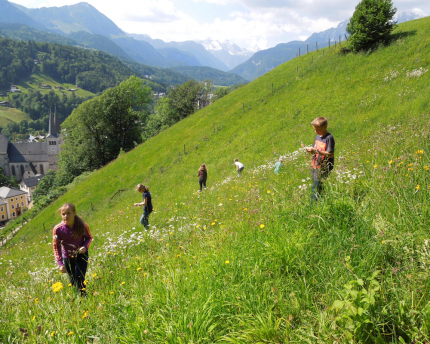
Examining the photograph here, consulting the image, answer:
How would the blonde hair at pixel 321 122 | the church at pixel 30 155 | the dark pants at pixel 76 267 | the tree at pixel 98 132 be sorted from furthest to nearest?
1. the church at pixel 30 155
2. the tree at pixel 98 132
3. the blonde hair at pixel 321 122
4. the dark pants at pixel 76 267

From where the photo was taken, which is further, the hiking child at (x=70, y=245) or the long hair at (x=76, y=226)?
the long hair at (x=76, y=226)

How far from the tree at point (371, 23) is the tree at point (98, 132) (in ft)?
A: 135

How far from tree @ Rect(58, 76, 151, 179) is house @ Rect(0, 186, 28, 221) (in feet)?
242

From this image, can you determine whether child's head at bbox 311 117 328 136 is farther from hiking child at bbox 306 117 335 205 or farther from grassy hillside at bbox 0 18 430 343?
grassy hillside at bbox 0 18 430 343

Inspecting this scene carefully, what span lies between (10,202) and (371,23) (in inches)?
5251

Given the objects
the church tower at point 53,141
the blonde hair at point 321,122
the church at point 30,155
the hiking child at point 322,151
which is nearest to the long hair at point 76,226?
the hiking child at point 322,151

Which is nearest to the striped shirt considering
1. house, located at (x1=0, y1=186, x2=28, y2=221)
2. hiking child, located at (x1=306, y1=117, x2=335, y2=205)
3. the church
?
hiking child, located at (x1=306, y1=117, x2=335, y2=205)

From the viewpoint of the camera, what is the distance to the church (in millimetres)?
143000

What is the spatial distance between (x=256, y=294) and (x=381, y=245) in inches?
61.9

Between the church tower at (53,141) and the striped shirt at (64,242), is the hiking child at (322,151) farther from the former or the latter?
the church tower at (53,141)

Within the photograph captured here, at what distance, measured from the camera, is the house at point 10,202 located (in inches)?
3963

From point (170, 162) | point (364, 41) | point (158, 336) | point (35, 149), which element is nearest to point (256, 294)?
point (158, 336)

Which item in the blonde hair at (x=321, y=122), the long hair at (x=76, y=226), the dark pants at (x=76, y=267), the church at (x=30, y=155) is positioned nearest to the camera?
the dark pants at (x=76, y=267)

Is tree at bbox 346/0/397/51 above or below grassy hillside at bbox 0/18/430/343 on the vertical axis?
above
